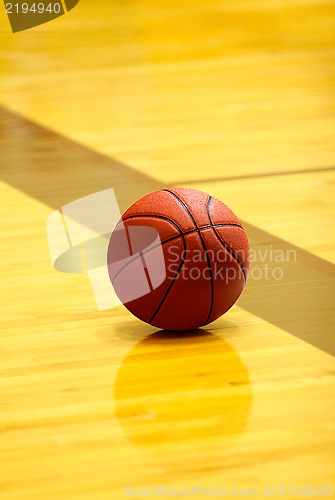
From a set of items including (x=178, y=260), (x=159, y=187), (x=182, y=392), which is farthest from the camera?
(x=159, y=187)

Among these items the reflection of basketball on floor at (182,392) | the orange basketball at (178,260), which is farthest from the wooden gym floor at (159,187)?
the orange basketball at (178,260)

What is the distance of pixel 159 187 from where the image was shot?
459 cm

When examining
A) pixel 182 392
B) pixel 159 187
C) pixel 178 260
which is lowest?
pixel 159 187

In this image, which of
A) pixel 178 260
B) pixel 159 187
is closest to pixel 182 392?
pixel 178 260

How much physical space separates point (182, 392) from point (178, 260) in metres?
0.41

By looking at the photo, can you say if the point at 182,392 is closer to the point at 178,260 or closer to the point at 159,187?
the point at 178,260

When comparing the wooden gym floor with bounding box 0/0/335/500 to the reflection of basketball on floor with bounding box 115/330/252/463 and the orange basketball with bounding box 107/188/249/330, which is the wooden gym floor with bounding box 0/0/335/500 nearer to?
the reflection of basketball on floor with bounding box 115/330/252/463

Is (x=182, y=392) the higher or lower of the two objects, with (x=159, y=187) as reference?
higher

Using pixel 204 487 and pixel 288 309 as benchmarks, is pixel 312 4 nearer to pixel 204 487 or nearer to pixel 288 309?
pixel 288 309

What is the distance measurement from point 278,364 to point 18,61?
4208mm

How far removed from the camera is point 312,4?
7465 millimetres

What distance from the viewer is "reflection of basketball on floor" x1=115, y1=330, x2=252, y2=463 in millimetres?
2391

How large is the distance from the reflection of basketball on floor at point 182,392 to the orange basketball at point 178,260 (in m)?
0.10

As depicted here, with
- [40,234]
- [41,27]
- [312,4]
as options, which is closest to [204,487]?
[40,234]
